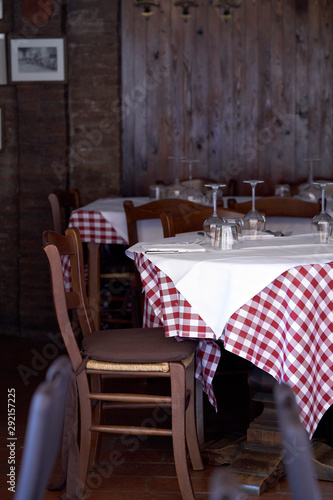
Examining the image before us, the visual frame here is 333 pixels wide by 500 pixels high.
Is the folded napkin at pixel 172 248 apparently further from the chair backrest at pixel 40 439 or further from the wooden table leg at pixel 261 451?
the chair backrest at pixel 40 439

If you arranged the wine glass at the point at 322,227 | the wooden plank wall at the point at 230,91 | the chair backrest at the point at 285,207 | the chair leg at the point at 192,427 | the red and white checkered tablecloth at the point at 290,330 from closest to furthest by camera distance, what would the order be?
the red and white checkered tablecloth at the point at 290,330 < the chair leg at the point at 192,427 < the wine glass at the point at 322,227 < the chair backrest at the point at 285,207 < the wooden plank wall at the point at 230,91

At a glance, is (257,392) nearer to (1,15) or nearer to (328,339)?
(328,339)

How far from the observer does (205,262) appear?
8.12ft

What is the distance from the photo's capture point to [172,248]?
2807 millimetres

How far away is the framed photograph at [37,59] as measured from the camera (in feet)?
17.5

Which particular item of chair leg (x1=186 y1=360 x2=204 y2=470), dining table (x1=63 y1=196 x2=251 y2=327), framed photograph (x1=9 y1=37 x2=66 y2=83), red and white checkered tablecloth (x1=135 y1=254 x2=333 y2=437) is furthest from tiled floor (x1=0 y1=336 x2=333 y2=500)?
framed photograph (x1=9 y1=37 x2=66 y2=83)

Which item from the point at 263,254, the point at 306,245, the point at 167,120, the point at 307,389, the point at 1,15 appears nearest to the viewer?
the point at 307,389

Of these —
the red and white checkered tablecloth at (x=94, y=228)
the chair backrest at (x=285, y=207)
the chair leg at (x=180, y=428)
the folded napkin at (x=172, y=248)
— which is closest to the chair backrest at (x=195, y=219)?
the chair backrest at (x=285, y=207)

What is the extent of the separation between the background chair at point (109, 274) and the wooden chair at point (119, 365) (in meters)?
1.38

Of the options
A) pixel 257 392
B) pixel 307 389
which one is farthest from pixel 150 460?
pixel 307 389

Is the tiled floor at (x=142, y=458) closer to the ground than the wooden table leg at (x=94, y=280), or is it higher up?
closer to the ground

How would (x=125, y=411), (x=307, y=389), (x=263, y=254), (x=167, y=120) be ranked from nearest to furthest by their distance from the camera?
(x=307, y=389) → (x=263, y=254) → (x=125, y=411) → (x=167, y=120)

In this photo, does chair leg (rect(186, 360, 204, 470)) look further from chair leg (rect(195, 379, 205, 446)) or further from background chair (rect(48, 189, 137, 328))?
background chair (rect(48, 189, 137, 328))

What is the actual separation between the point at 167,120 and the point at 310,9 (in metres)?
1.39
